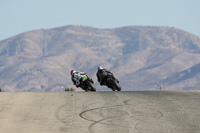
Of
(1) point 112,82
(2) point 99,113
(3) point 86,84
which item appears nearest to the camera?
(2) point 99,113

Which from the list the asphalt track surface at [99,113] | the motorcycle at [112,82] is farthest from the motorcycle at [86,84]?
the asphalt track surface at [99,113]

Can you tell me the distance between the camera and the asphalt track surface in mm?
12553

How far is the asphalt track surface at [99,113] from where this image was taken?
12553 millimetres

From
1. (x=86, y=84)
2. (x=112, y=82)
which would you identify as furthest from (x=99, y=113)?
(x=112, y=82)

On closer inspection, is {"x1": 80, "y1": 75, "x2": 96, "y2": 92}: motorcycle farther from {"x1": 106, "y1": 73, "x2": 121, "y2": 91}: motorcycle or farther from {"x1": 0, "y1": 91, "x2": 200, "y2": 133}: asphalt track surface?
{"x1": 0, "y1": 91, "x2": 200, "y2": 133}: asphalt track surface

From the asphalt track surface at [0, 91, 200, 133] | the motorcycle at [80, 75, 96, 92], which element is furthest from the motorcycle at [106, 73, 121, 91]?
the asphalt track surface at [0, 91, 200, 133]

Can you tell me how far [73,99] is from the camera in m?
17.0

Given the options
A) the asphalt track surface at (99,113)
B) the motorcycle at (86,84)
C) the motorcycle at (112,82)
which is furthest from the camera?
the motorcycle at (112,82)

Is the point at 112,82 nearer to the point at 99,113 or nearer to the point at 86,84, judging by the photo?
the point at 86,84

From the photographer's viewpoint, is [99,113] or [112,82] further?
[112,82]

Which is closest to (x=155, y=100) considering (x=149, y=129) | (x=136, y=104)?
(x=136, y=104)

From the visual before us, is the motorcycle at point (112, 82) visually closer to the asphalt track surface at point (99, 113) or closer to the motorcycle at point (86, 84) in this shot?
the motorcycle at point (86, 84)

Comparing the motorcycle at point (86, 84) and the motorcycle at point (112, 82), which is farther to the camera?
the motorcycle at point (112, 82)

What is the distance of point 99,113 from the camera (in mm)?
14391
